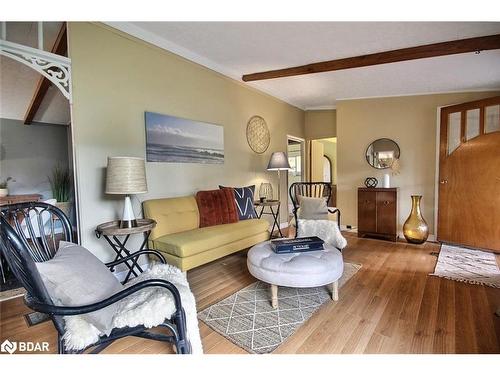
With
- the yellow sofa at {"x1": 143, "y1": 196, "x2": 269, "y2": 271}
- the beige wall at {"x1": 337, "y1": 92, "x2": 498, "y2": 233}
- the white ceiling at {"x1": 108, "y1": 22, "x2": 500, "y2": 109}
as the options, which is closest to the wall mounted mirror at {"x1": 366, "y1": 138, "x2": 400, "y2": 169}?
the beige wall at {"x1": 337, "y1": 92, "x2": 498, "y2": 233}

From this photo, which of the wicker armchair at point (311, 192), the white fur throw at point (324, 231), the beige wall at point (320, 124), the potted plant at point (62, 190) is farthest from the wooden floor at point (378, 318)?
the beige wall at point (320, 124)

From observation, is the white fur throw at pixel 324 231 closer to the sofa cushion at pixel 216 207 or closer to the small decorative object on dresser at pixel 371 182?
the sofa cushion at pixel 216 207

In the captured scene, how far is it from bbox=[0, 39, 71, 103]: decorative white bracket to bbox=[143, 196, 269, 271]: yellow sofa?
4.45ft

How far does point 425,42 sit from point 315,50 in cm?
119

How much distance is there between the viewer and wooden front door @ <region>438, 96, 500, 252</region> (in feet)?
11.8

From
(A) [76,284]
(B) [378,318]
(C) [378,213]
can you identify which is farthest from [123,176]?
(C) [378,213]

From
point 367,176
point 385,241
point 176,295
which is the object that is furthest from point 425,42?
point 176,295

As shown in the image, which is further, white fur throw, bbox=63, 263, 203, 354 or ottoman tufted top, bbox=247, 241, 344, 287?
ottoman tufted top, bbox=247, 241, 344, 287

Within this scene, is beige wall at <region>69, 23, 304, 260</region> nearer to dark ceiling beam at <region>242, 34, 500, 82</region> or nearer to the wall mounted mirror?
dark ceiling beam at <region>242, 34, 500, 82</region>

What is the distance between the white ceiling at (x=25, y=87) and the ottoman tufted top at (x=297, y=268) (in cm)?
239

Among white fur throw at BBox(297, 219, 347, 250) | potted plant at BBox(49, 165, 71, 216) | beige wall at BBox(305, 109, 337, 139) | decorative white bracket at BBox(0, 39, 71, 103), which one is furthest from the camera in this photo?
beige wall at BBox(305, 109, 337, 139)

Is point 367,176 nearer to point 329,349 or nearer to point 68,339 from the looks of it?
point 329,349

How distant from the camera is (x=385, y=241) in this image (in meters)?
4.27

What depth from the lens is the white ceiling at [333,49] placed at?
2.68 metres
